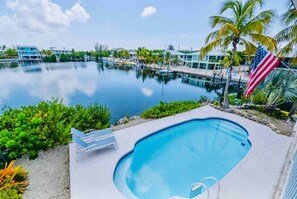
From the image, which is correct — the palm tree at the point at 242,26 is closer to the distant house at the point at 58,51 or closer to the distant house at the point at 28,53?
the distant house at the point at 28,53

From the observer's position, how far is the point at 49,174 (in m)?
4.60

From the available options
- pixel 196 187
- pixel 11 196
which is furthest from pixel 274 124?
pixel 11 196

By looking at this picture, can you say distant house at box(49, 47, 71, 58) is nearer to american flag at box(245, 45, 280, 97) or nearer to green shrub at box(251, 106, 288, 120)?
green shrub at box(251, 106, 288, 120)

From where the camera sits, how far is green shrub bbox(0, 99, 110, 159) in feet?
17.5

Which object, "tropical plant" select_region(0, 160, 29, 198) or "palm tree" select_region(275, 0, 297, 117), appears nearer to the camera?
"tropical plant" select_region(0, 160, 29, 198)

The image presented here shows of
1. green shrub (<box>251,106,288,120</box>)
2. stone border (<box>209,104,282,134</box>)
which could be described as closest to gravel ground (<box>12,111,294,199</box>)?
stone border (<box>209,104,282,134</box>)

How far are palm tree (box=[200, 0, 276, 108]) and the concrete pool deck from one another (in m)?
5.47

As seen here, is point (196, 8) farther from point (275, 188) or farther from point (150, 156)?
point (275, 188)

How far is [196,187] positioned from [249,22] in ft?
32.8

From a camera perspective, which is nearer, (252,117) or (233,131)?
(233,131)

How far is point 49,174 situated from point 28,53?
3950 inches

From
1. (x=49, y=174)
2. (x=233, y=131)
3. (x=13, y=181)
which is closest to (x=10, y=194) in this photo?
(x=13, y=181)

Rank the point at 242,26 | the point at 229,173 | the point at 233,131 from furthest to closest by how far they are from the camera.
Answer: the point at 242,26
the point at 233,131
the point at 229,173

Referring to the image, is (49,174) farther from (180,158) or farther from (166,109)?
(166,109)
